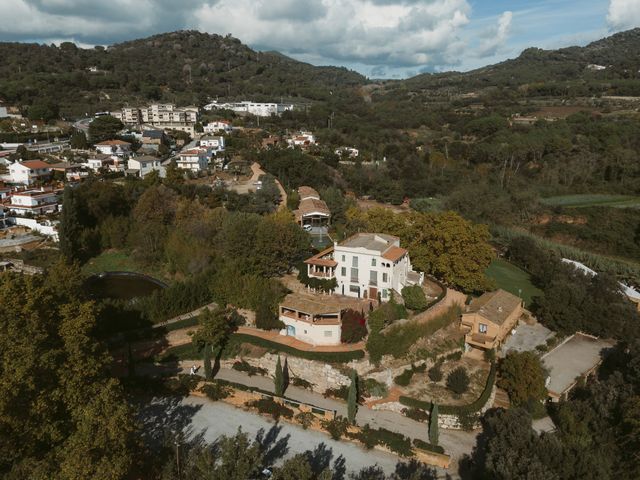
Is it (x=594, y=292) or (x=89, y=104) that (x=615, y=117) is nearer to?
(x=594, y=292)

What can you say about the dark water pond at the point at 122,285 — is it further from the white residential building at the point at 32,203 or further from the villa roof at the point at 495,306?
the villa roof at the point at 495,306

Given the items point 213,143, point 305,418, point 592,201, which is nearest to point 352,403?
point 305,418

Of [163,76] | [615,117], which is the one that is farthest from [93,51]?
[615,117]

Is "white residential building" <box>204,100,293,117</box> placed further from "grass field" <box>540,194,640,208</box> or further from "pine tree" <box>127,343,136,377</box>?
"pine tree" <box>127,343,136,377</box>

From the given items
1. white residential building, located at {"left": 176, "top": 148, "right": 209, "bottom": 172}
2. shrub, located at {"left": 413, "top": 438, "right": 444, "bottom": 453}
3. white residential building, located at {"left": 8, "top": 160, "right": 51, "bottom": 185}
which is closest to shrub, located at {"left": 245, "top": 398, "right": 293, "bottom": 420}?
shrub, located at {"left": 413, "top": 438, "right": 444, "bottom": 453}

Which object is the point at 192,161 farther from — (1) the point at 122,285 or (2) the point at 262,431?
(2) the point at 262,431
